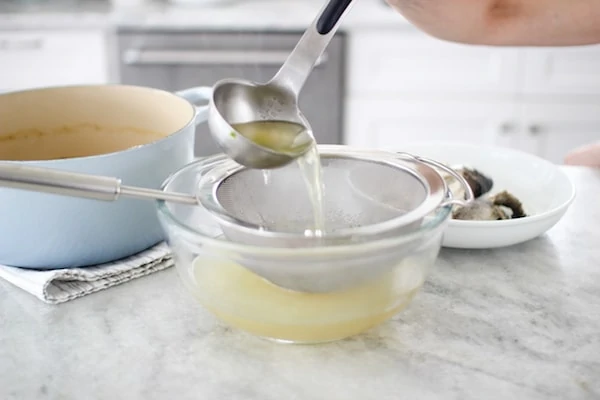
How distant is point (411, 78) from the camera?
2.05 m

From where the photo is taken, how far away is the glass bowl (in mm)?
580

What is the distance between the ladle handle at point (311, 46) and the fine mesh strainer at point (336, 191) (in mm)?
99

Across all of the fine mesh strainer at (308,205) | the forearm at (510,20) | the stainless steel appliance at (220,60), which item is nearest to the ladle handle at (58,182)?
the fine mesh strainer at (308,205)

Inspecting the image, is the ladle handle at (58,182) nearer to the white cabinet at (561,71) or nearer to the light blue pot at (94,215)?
the light blue pot at (94,215)

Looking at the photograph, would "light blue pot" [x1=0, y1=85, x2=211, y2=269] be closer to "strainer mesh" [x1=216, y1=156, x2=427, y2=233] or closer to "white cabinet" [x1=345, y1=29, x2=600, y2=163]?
"strainer mesh" [x1=216, y1=156, x2=427, y2=233]

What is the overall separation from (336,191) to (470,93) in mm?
1404

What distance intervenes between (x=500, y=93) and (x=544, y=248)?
134 centimetres

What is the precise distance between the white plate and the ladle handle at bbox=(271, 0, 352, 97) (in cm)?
24

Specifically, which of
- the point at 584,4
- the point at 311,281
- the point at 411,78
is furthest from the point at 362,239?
the point at 411,78

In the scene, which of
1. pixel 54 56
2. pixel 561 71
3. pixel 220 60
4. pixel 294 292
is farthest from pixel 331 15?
pixel 54 56

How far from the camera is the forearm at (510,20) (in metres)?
1.06

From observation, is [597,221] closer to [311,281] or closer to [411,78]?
[311,281]

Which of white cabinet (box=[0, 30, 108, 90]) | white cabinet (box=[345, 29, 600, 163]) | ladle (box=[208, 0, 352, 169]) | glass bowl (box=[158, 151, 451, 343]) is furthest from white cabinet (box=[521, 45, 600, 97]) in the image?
glass bowl (box=[158, 151, 451, 343])

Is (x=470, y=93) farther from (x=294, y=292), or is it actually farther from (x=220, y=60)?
(x=294, y=292)
